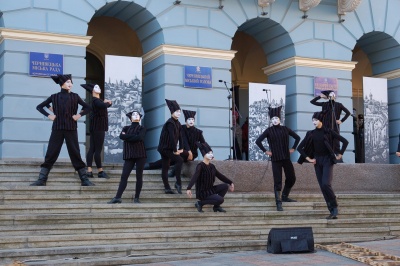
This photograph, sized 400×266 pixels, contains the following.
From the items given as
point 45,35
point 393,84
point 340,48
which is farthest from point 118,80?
point 393,84

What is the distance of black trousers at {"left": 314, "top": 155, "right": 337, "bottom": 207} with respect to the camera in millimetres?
13102

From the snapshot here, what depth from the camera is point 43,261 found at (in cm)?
998

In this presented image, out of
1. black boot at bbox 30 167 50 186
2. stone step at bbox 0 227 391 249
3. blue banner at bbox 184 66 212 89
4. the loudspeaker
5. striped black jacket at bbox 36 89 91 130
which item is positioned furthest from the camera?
blue banner at bbox 184 66 212 89

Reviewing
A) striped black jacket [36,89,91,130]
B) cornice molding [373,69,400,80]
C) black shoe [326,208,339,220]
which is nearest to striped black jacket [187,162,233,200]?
black shoe [326,208,339,220]

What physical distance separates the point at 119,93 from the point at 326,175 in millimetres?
6084

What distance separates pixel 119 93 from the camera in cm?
1700

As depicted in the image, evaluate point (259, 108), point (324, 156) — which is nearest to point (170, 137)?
point (324, 156)

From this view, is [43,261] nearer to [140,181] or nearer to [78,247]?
[78,247]

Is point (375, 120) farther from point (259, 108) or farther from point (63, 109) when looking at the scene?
point (63, 109)

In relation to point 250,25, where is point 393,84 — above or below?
below

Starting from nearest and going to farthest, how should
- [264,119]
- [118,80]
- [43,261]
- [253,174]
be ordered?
[43,261], [253,174], [118,80], [264,119]

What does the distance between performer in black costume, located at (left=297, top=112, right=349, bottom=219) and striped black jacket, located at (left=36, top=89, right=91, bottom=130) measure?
14.4ft

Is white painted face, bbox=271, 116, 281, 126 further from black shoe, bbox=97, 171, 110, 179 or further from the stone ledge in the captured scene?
black shoe, bbox=97, 171, 110, 179

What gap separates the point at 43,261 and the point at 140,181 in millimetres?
3186
